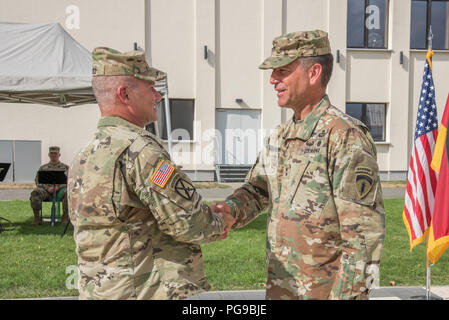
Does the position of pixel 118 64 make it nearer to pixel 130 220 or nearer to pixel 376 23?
pixel 130 220

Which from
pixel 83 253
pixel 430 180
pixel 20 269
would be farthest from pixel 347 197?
pixel 20 269

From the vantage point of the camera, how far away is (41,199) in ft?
30.1

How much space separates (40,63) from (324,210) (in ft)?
22.8

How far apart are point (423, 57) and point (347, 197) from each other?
18.6 m

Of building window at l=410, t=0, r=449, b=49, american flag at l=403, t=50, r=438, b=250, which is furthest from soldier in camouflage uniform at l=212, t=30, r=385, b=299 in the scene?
building window at l=410, t=0, r=449, b=49

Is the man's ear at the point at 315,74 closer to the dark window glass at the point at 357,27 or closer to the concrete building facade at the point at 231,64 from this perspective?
the concrete building facade at the point at 231,64

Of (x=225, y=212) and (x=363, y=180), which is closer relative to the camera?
(x=363, y=180)

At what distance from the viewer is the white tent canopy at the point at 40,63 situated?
750 centimetres

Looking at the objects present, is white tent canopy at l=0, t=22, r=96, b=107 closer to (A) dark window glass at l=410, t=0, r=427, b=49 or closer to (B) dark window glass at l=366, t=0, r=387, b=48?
(B) dark window glass at l=366, t=0, r=387, b=48

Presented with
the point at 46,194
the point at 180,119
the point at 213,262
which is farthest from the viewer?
the point at 180,119

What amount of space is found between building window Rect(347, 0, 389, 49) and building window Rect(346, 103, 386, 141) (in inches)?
94.1

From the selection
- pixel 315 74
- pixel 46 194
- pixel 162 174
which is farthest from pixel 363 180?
pixel 46 194

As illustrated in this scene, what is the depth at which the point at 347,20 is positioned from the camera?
18469 mm
